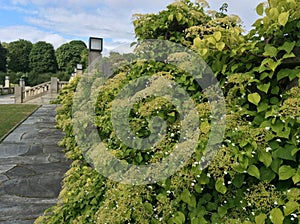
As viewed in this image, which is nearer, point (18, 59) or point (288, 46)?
point (288, 46)

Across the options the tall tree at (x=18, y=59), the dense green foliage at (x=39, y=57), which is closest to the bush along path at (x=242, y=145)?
the dense green foliage at (x=39, y=57)

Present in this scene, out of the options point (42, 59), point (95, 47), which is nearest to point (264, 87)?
point (95, 47)

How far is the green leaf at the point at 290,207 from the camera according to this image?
98 centimetres

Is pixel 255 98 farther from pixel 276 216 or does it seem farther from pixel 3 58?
pixel 3 58

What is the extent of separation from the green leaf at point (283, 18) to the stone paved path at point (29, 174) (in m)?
2.16

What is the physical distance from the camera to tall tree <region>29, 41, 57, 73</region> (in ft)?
105

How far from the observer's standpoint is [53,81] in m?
15.5

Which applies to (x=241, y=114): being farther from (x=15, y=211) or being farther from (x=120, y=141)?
(x=15, y=211)

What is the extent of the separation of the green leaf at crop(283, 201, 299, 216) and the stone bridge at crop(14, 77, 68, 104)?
14.2 m

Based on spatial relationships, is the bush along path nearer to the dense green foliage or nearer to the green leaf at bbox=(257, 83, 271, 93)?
the green leaf at bbox=(257, 83, 271, 93)

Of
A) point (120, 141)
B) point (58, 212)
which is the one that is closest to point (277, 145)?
point (120, 141)

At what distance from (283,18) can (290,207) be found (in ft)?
2.16

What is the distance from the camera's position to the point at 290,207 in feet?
3.22

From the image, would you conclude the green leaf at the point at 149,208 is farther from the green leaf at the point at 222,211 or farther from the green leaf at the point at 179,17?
the green leaf at the point at 179,17
